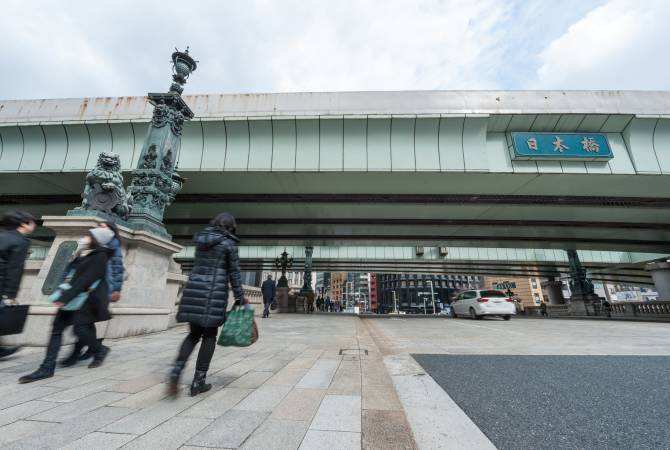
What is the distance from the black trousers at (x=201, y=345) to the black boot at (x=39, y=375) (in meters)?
1.58

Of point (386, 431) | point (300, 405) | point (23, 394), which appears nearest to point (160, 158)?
point (23, 394)

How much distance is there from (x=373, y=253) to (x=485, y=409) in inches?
884

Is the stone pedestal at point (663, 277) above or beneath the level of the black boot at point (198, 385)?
above

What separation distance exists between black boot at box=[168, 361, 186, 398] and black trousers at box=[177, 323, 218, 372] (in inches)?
1.6

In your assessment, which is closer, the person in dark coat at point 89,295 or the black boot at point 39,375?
the black boot at point 39,375

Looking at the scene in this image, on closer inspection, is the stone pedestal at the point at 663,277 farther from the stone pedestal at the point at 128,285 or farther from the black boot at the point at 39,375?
the black boot at the point at 39,375

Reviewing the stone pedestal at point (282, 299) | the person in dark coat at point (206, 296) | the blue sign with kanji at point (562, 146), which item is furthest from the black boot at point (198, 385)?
the stone pedestal at point (282, 299)

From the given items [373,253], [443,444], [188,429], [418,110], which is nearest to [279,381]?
[188,429]

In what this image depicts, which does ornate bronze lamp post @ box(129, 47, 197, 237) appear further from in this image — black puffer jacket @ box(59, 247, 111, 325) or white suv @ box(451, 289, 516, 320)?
white suv @ box(451, 289, 516, 320)

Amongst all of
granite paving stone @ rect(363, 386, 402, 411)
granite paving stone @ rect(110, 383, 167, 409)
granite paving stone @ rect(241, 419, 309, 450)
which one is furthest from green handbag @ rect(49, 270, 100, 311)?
granite paving stone @ rect(363, 386, 402, 411)

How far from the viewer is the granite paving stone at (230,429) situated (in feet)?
4.64

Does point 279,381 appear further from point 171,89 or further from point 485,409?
point 171,89

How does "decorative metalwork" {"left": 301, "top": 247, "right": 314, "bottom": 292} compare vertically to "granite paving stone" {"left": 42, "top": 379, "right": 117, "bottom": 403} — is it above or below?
above

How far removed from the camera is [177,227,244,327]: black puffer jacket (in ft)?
7.60
